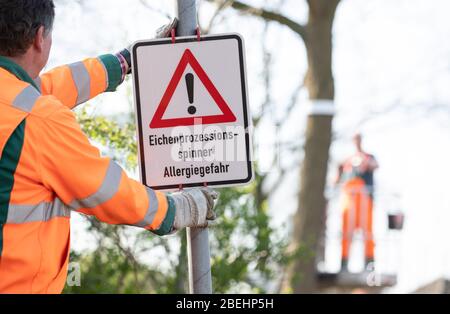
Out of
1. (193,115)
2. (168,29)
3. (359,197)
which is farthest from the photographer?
(359,197)

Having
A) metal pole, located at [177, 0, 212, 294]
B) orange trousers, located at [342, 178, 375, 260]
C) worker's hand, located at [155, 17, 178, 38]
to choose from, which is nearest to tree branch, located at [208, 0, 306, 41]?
orange trousers, located at [342, 178, 375, 260]

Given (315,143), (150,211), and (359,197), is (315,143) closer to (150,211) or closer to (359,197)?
(359,197)

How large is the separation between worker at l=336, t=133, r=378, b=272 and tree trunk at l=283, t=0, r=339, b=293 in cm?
62

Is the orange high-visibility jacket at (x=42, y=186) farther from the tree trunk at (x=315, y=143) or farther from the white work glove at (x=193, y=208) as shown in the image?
the tree trunk at (x=315, y=143)

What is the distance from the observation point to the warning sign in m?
5.73

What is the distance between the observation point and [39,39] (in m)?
4.91

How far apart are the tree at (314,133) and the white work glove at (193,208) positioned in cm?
1167

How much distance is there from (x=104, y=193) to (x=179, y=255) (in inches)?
198

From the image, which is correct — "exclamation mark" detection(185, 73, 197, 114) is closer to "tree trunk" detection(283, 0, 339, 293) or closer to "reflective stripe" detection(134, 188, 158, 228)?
"reflective stripe" detection(134, 188, 158, 228)

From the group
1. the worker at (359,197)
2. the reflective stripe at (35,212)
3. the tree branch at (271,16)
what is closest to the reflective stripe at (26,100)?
the reflective stripe at (35,212)

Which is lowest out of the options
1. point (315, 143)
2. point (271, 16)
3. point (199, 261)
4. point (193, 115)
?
point (199, 261)

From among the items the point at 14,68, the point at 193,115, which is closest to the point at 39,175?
the point at 14,68

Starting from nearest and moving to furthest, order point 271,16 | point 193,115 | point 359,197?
point 193,115
point 359,197
point 271,16

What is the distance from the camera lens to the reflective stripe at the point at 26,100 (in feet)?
15.5
